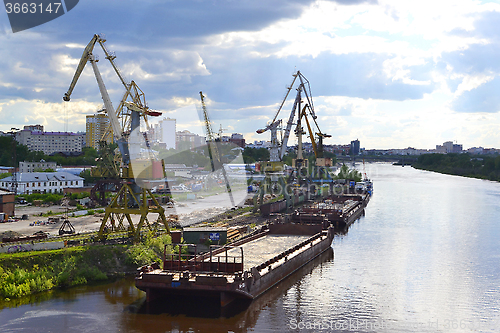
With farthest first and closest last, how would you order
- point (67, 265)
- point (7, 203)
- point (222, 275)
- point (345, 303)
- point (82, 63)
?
point (7, 203), point (82, 63), point (67, 265), point (345, 303), point (222, 275)

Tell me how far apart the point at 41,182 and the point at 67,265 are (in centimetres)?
5475

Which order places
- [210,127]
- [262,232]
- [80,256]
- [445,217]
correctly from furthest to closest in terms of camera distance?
[210,127] < [445,217] < [262,232] < [80,256]

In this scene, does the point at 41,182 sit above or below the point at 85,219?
above

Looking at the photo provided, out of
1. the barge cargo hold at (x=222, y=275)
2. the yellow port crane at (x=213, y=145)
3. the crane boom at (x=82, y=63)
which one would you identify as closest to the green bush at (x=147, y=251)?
the barge cargo hold at (x=222, y=275)

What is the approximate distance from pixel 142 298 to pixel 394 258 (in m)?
20.4

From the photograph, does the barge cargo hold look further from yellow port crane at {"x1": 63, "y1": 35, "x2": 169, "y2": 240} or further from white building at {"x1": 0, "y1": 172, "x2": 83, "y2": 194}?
white building at {"x1": 0, "y1": 172, "x2": 83, "y2": 194}

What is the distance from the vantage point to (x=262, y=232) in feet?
138

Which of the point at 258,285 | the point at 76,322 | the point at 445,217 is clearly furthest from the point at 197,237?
the point at 445,217

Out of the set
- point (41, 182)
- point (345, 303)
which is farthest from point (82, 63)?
point (41, 182)

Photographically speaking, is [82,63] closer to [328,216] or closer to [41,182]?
[328,216]

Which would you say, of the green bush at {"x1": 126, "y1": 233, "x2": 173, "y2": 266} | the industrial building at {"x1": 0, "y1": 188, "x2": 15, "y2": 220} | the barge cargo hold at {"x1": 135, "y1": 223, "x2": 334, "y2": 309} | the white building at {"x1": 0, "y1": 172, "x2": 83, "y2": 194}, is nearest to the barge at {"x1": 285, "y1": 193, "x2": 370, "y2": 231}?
the barge cargo hold at {"x1": 135, "y1": 223, "x2": 334, "y2": 309}

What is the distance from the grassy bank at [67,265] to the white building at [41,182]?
51228mm

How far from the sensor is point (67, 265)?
28984 mm

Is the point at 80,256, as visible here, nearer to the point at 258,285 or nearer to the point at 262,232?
the point at 258,285
